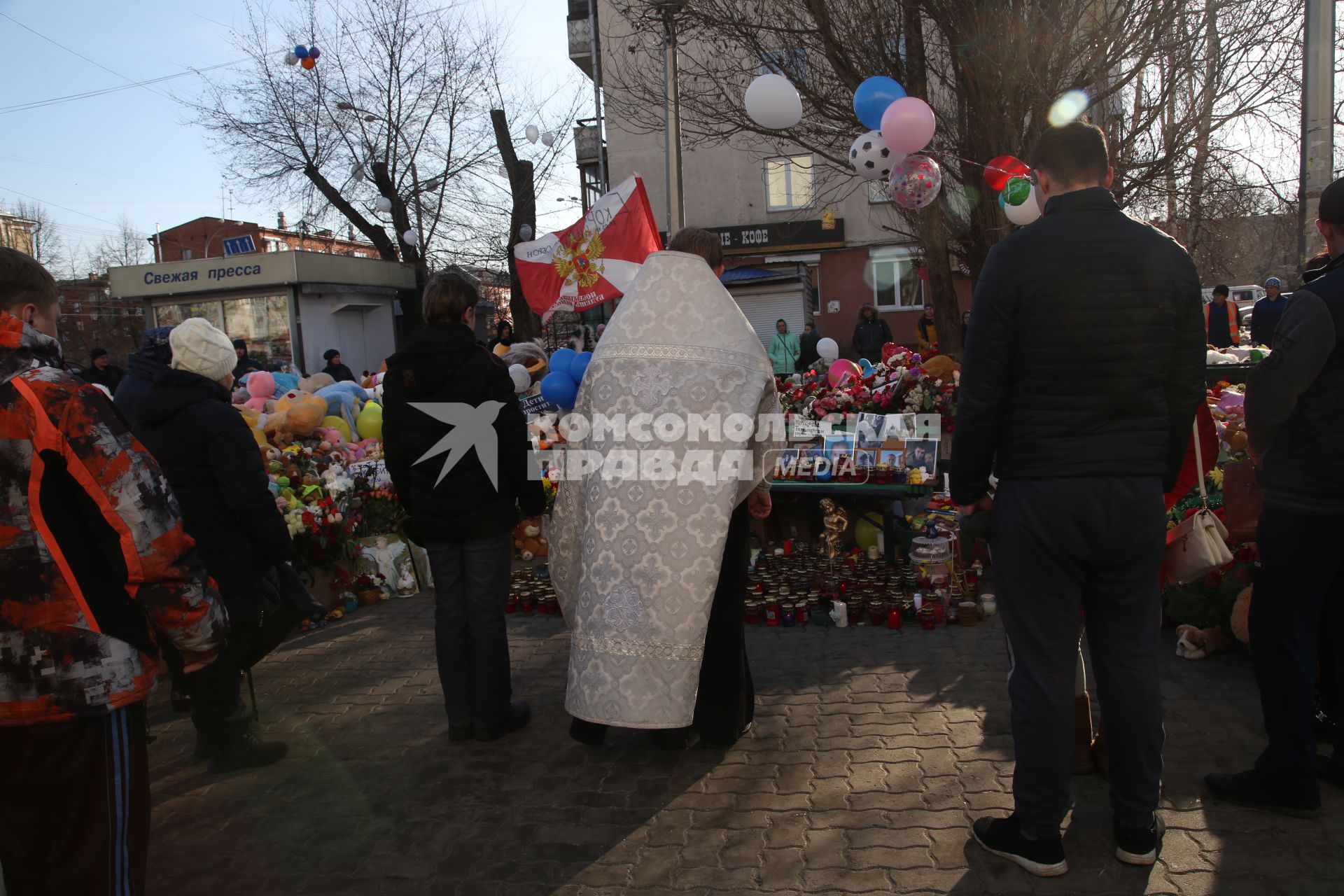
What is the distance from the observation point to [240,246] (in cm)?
2206

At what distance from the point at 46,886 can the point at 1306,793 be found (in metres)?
3.55

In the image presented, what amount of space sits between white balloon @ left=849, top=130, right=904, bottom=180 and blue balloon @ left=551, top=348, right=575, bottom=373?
9.30ft

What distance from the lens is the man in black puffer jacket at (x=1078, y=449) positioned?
2.50 meters

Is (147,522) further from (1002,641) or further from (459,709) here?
(1002,641)

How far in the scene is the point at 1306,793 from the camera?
2.91 m

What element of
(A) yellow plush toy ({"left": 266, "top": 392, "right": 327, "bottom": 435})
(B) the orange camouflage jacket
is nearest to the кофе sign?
(A) yellow plush toy ({"left": 266, "top": 392, "right": 327, "bottom": 435})

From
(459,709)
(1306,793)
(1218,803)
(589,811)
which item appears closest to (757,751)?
(589,811)

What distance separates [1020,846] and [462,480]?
8.02ft

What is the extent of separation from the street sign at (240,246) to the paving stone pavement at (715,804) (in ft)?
65.2

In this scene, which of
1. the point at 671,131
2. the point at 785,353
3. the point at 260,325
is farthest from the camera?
the point at 260,325

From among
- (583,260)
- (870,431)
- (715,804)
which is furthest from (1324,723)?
(583,260)

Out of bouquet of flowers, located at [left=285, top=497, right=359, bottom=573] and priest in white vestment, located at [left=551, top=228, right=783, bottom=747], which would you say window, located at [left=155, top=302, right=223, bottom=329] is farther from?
priest in white vestment, located at [left=551, top=228, right=783, bottom=747]

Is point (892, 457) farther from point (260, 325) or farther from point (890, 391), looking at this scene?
point (260, 325)

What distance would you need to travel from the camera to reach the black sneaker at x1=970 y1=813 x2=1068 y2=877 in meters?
2.68
